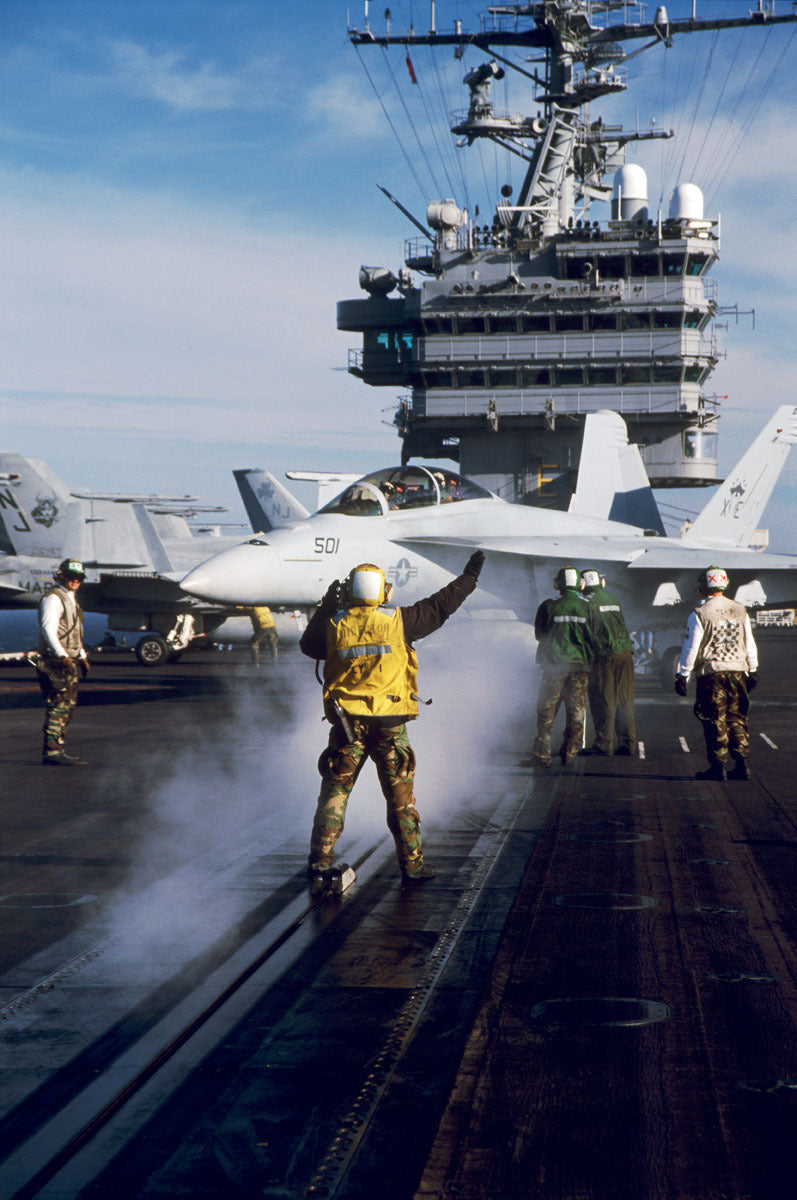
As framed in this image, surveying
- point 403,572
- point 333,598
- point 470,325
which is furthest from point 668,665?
point 470,325

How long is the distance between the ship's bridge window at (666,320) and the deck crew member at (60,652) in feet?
128

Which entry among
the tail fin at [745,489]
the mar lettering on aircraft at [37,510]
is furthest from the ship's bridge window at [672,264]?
the mar lettering on aircraft at [37,510]

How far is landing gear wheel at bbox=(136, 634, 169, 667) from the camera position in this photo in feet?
125

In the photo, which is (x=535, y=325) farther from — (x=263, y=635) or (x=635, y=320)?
(x=263, y=635)

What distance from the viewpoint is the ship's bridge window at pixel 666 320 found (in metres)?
48.9

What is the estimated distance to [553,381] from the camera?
50031mm

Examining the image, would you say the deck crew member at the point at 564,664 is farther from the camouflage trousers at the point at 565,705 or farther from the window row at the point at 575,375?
the window row at the point at 575,375

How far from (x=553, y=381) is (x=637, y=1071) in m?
47.3

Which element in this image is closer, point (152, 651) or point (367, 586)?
point (367, 586)

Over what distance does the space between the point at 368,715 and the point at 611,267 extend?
45.5 m

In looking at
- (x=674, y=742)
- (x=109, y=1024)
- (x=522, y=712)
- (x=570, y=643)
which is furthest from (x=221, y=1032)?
(x=522, y=712)

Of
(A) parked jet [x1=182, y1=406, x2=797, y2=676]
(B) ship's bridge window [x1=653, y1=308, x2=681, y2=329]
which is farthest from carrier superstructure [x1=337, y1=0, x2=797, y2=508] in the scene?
(A) parked jet [x1=182, y1=406, x2=797, y2=676]

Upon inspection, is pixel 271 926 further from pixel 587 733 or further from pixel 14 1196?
pixel 587 733

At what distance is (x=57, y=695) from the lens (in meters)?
14.2
